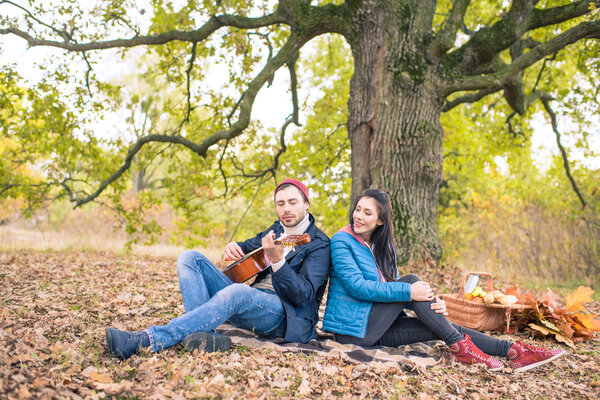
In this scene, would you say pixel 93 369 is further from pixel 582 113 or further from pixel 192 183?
pixel 582 113

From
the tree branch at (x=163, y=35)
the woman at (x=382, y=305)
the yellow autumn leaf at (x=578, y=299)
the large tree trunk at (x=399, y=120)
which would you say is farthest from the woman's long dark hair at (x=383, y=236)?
the tree branch at (x=163, y=35)

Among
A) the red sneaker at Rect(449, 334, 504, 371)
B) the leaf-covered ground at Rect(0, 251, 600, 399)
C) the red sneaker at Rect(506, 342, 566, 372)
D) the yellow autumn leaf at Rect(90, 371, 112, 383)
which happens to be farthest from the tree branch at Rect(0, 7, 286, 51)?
the yellow autumn leaf at Rect(90, 371, 112, 383)

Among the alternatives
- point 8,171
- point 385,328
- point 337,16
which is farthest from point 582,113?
point 8,171

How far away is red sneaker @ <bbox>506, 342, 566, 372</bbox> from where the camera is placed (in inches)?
143

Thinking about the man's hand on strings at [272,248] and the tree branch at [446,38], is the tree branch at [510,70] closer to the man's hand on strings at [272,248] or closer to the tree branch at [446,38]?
the tree branch at [446,38]

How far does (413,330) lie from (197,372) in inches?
77.5

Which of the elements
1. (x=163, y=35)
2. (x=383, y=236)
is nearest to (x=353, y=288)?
(x=383, y=236)

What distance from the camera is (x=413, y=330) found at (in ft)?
13.1

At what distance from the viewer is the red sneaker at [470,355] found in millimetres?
3654

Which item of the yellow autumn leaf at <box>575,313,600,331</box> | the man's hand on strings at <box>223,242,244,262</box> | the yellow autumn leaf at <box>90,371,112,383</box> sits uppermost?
the man's hand on strings at <box>223,242,244,262</box>

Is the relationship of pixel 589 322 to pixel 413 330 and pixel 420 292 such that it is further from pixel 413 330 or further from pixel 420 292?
pixel 420 292

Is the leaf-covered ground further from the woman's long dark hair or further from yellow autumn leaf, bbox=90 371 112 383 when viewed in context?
the woman's long dark hair

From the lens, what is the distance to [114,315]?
4.48 metres

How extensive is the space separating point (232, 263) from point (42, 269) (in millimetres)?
4565
